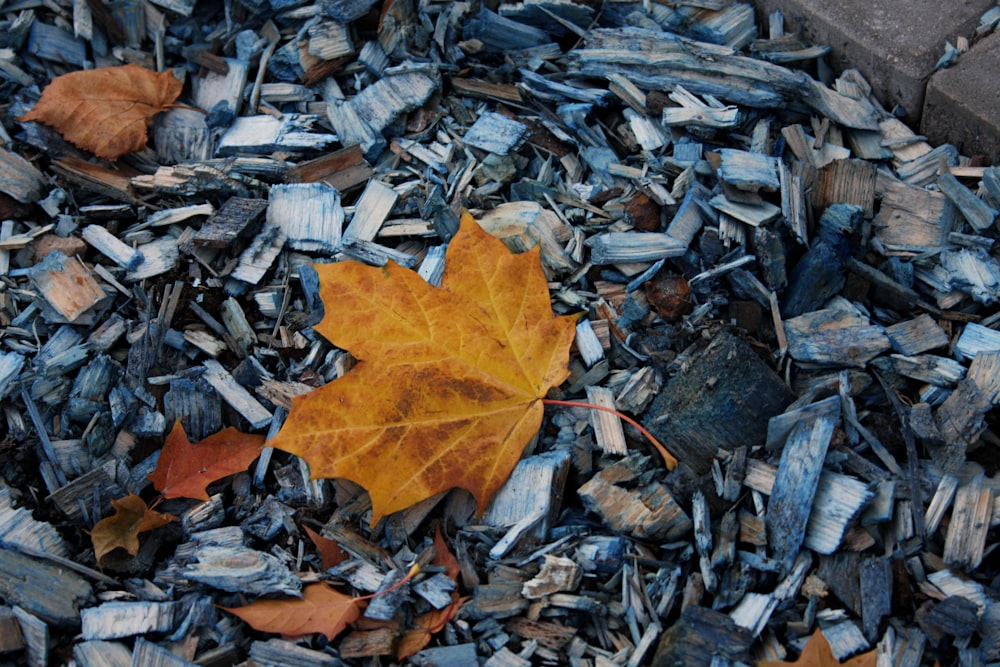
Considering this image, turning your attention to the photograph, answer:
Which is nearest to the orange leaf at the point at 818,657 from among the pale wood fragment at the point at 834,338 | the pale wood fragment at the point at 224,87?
the pale wood fragment at the point at 834,338

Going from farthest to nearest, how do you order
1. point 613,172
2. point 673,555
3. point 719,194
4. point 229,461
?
point 613,172 → point 719,194 → point 229,461 → point 673,555

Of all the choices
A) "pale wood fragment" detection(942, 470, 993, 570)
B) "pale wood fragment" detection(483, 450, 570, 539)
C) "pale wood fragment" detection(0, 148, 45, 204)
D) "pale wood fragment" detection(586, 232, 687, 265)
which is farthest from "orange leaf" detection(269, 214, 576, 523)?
"pale wood fragment" detection(0, 148, 45, 204)

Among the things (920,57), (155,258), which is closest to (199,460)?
(155,258)

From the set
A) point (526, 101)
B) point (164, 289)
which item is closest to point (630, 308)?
point (526, 101)

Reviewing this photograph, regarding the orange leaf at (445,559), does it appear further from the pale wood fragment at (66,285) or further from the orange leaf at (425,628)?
the pale wood fragment at (66,285)

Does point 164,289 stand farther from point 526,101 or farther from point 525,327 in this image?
point 526,101

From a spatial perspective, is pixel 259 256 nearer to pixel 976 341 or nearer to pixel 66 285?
pixel 66 285
